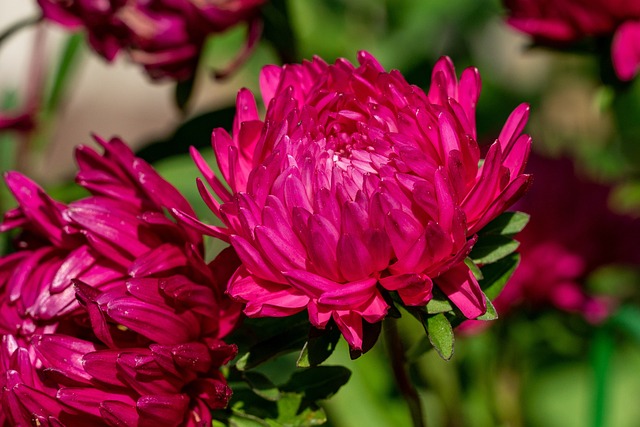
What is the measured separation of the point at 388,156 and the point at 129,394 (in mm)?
173

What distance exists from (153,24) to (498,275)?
360 mm

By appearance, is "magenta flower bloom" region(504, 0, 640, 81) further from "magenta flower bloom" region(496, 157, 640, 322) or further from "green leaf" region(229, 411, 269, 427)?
"green leaf" region(229, 411, 269, 427)

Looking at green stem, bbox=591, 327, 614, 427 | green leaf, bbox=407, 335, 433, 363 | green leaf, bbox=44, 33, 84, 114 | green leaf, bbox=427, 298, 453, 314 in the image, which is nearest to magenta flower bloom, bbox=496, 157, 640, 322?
green stem, bbox=591, 327, 614, 427

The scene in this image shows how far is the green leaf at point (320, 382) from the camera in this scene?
0.50 meters

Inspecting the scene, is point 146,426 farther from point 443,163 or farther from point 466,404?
point 466,404

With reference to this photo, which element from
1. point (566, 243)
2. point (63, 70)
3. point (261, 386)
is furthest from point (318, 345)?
point (63, 70)

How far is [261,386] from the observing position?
482 millimetres

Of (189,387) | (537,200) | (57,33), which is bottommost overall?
(57,33)

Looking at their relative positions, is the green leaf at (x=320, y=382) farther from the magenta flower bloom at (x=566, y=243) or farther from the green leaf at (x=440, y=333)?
the magenta flower bloom at (x=566, y=243)

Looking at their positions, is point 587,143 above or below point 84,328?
below

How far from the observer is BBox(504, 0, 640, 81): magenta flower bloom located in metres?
0.63

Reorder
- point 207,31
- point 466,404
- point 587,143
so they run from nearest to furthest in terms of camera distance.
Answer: point 207,31 < point 466,404 < point 587,143

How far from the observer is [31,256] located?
0.51 meters

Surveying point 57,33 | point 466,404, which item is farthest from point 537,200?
point 57,33
